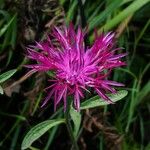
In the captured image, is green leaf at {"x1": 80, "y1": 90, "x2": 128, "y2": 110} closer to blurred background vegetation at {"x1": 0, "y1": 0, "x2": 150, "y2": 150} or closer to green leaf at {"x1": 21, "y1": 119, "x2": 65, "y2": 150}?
green leaf at {"x1": 21, "y1": 119, "x2": 65, "y2": 150}

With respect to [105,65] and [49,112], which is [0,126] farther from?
[105,65]

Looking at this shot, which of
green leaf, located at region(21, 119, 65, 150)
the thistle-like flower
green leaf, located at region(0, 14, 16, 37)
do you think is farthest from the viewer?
green leaf, located at region(0, 14, 16, 37)

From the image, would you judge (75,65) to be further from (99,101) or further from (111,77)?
(111,77)

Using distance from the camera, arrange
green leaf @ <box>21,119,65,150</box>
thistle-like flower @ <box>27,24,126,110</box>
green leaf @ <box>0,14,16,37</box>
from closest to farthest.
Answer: thistle-like flower @ <box>27,24,126,110</box> → green leaf @ <box>21,119,65,150</box> → green leaf @ <box>0,14,16,37</box>

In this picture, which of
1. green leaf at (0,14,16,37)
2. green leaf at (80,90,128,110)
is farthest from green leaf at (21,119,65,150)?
green leaf at (0,14,16,37)

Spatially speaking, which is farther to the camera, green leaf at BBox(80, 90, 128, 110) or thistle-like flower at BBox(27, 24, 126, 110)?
green leaf at BBox(80, 90, 128, 110)

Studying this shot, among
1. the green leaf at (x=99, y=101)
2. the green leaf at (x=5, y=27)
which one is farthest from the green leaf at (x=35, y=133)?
the green leaf at (x=5, y=27)

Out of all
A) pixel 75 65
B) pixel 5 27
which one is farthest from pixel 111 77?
pixel 75 65
